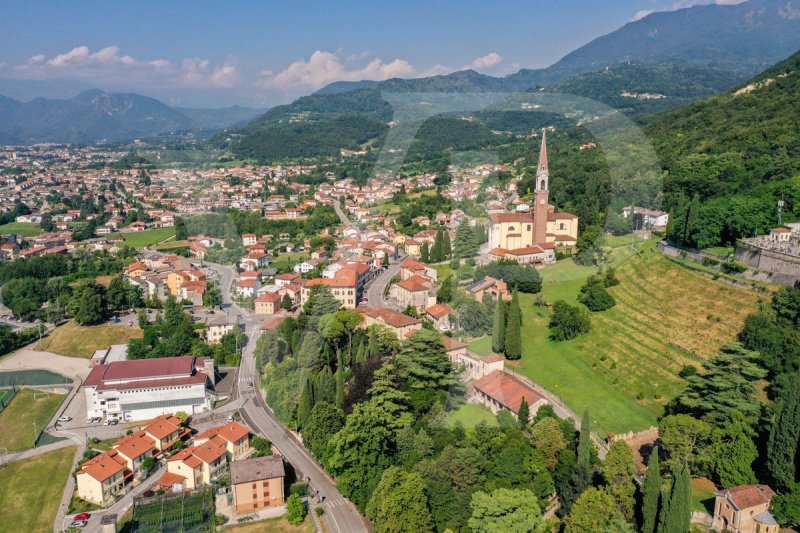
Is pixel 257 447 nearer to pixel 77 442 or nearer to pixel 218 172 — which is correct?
pixel 77 442

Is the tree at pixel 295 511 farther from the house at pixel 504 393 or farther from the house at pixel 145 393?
the house at pixel 145 393

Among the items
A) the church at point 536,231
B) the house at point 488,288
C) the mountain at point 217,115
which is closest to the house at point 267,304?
the church at point 536,231

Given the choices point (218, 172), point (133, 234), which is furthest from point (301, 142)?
point (133, 234)

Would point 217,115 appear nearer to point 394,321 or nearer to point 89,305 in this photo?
point 89,305

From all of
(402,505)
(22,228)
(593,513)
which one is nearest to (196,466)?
(402,505)

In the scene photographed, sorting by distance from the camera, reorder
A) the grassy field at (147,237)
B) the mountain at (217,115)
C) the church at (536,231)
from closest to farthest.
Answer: the church at (536,231) → the grassy field at (147,237) → the mountain at (217,115)
